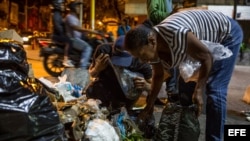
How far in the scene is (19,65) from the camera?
2803mm

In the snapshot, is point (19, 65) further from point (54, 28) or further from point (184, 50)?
point (54, 28)

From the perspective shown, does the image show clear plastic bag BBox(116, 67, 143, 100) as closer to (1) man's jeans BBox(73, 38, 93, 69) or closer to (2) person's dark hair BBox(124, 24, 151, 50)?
(2) person's dark hair BBox(124, 24, 151, 50)

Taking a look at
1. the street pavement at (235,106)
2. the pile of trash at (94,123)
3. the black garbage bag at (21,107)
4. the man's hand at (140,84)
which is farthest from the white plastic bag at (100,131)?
the street pavement at (235,106)

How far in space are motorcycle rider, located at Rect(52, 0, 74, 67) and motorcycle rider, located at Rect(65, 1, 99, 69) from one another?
141 mm

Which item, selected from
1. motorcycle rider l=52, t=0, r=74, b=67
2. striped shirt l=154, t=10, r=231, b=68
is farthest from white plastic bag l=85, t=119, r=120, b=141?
motorcycle rider l=52, t=0, r=74, b=67

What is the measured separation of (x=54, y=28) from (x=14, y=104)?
241 inches

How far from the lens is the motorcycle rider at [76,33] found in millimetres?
7849

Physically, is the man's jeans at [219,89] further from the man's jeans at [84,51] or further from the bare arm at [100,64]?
the man's jeans at [84,51]

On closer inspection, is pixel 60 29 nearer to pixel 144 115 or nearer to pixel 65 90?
pixel 65 90

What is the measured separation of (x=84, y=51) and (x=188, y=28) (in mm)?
5130

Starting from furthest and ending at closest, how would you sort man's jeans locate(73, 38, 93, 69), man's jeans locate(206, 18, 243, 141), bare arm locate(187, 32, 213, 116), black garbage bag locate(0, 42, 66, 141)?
man's jeans locate(73, 38, 93, 69) → man's jeans locate(206, 18, 243, 141) → bare arm locate(187, 32, 213, 116) → black garbage bag locate(0, 42, 66, 141)

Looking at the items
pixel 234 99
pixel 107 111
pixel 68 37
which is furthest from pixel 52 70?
pixel 107 111

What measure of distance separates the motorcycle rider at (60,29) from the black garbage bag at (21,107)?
509 centimetres

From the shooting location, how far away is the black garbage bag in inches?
98.0
